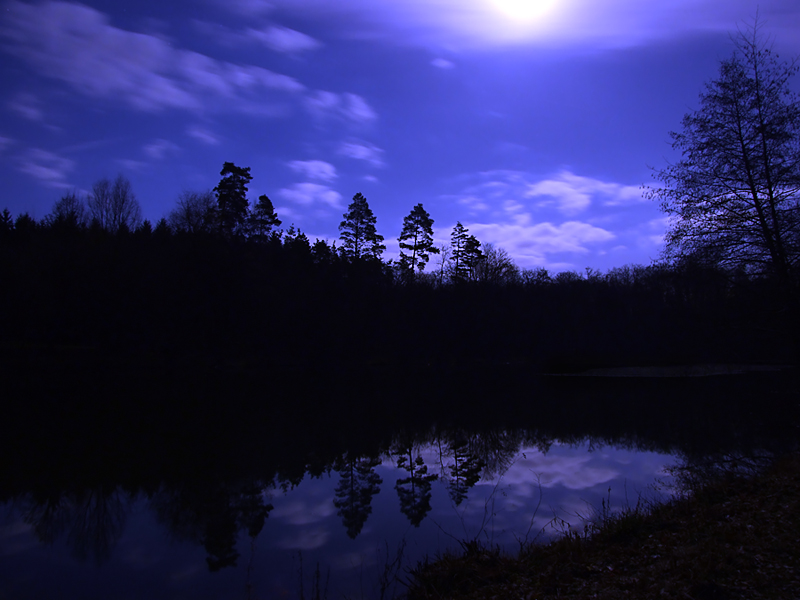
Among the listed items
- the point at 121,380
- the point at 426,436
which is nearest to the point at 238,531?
the point at 426,436

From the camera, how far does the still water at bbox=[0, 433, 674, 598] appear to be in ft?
23.0

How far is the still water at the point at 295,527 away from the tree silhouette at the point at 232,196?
43.6m

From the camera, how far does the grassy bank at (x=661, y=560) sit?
16.4ft

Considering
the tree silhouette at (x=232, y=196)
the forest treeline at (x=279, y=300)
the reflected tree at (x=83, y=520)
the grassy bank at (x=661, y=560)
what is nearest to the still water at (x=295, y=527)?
the reflected tree at (x=83, y=520)

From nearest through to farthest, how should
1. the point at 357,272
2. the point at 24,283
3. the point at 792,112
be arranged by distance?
the point at 792,112, the point at 24,283, the point at 357,272

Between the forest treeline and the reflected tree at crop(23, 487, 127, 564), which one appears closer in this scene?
the reflected tree at crop(23, 487, 127, 564)

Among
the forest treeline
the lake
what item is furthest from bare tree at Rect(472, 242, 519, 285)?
the lake

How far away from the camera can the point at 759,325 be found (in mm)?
12266

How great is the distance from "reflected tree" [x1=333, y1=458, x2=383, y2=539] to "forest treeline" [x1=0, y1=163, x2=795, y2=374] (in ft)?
73.4

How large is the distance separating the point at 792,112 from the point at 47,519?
17.1m

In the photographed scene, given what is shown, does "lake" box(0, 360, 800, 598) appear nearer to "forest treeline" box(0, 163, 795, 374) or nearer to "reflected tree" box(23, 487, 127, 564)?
"reflected tree" box(23, 487, 127, 564)

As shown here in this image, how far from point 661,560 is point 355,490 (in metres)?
7.03

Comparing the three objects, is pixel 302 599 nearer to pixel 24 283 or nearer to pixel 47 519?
pixel 47 519

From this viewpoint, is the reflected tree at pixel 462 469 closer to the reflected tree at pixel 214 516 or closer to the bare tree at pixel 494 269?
the reflected tree at pixel 214 516
